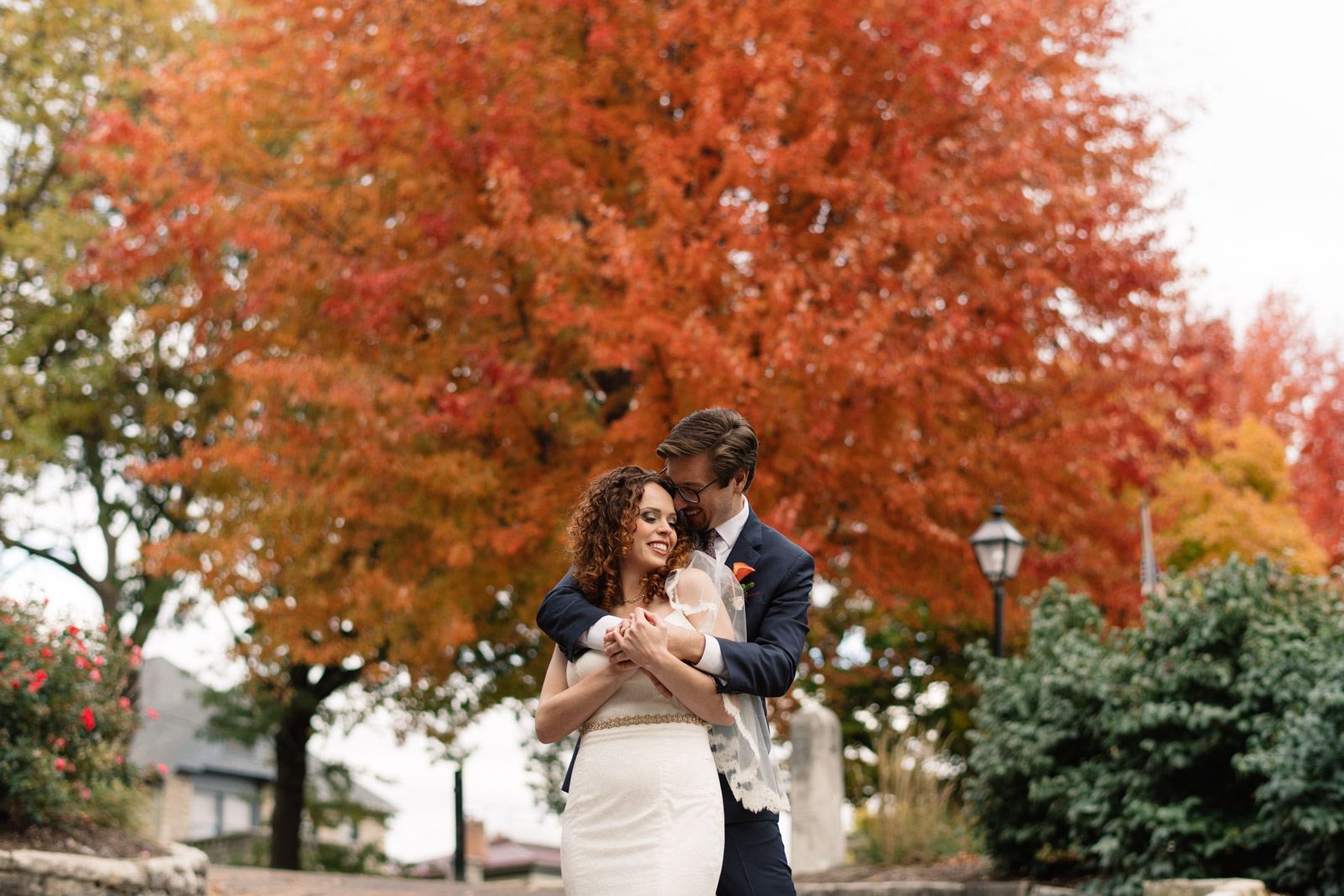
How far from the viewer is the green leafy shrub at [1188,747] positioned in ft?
21.4

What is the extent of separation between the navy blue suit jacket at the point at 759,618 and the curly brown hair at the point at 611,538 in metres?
0.07

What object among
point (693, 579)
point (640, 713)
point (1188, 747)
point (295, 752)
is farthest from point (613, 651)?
point (295, 752)

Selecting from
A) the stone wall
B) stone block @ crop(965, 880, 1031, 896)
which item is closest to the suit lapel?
stone block @ crop(965, 880, 1031, 896)

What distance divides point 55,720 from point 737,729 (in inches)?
284

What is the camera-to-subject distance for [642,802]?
3.21 m

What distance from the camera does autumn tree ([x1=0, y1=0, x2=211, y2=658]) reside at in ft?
55.1

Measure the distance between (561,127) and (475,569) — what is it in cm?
402

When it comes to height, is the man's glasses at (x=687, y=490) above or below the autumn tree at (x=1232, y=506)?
below

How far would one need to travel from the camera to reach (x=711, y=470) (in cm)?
360

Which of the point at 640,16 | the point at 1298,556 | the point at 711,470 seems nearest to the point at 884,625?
the point at 1298,556

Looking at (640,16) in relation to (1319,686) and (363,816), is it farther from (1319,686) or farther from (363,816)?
(363,816)

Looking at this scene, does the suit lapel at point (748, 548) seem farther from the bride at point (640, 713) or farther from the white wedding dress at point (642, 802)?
the white wedding dress at point (642, 802)

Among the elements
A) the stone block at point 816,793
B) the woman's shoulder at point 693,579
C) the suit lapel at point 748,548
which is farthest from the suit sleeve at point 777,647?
the stone block at point 816,793

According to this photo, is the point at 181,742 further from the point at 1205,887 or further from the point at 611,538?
the point at 611,538
